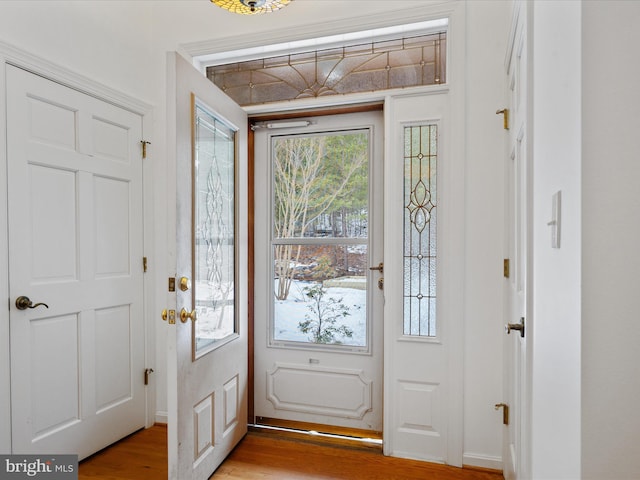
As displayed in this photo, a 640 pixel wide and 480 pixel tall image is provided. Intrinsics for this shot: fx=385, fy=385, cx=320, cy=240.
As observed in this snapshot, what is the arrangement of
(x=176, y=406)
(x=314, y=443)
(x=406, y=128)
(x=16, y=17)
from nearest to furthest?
1. (x=176, y=406)
2. (x=16, y=17)
3. (x=406, y=128)
4. (x=314, y=443)

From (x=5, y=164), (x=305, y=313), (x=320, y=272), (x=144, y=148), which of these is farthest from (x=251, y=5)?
(x=305, y=313)

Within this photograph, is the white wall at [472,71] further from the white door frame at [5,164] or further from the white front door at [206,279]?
the white front door at [206,279]

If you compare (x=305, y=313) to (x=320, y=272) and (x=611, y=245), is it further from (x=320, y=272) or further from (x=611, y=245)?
(x=611, y=245)

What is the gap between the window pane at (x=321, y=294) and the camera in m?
2.36

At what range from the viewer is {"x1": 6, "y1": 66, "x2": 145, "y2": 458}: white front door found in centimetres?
176

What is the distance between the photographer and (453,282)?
6.58 feet

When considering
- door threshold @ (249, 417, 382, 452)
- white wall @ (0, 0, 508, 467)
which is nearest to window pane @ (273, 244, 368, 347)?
door threshold @ (249, 417, 382, 452)

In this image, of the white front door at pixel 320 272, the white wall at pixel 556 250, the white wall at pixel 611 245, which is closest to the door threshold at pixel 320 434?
the white front door at pixel 320 272

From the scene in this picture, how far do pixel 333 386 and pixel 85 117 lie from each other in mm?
2084

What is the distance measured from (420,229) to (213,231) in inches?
43.3

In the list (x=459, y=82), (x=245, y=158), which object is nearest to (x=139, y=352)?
(x=245, y=158)

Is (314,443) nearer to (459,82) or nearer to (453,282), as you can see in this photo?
(453,282)

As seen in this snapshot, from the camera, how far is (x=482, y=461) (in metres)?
1.97

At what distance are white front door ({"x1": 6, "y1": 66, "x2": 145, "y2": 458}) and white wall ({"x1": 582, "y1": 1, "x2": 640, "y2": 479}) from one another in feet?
6.94
